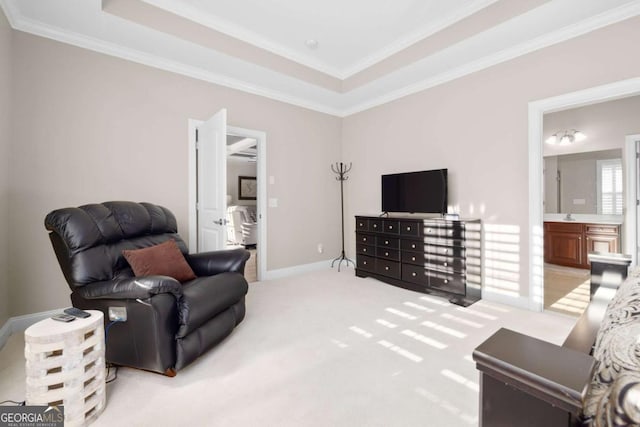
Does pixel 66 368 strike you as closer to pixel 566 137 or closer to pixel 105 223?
pixel 105 223

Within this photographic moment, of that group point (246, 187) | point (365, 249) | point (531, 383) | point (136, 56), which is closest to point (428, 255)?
point (365, 249)

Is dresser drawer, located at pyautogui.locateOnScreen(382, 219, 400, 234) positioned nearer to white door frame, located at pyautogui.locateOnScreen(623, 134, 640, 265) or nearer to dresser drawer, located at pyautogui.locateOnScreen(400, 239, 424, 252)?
dresser drawer, located at pyautogui.locateOnScreen(400, 239, 424, 252)

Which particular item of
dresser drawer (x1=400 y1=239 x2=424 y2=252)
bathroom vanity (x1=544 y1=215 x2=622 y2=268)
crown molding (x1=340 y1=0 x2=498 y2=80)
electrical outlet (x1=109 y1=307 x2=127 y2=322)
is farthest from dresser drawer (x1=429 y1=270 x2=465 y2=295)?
bathroom vanity (x1=544 y1=215 x2=622 y2=268)

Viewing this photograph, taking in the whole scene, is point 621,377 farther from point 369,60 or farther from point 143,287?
point 369,60

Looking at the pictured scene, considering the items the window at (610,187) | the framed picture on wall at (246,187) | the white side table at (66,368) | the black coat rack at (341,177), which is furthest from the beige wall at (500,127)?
the framed picture on wall at (246,187)

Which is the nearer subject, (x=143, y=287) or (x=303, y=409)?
(x=303, y=409)

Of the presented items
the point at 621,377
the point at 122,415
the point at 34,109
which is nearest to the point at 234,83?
the point at 34,109

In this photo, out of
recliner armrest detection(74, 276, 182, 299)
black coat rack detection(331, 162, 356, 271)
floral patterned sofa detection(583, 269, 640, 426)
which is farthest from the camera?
black coat rack detection(331, 162, 356, 271)

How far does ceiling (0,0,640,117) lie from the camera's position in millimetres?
2562

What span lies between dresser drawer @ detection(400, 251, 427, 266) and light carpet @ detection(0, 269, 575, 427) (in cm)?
62

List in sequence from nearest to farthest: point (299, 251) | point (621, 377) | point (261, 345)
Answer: point (621, 377) < point (261, 345) < point (299, 251)

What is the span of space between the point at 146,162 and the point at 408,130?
11.1 feet

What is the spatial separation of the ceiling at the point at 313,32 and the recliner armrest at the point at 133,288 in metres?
2.31

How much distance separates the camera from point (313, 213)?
480cm
